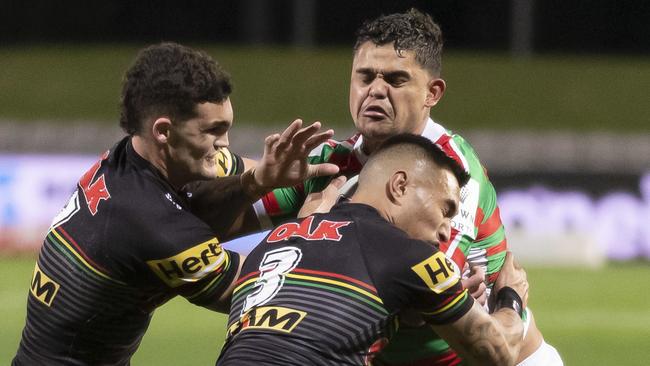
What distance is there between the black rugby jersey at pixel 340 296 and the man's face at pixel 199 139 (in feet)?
2.63

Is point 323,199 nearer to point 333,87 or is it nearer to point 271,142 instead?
point 271,142

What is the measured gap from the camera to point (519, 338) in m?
4.84

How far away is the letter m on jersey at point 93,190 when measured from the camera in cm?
499

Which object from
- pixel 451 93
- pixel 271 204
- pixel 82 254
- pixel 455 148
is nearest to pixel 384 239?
pixel 455 148

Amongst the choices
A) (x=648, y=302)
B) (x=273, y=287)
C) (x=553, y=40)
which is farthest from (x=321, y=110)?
(x=273, y=287)

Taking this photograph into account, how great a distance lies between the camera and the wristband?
509 cm

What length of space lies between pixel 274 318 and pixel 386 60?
1479 millimetres

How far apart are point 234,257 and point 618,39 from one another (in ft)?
49.7

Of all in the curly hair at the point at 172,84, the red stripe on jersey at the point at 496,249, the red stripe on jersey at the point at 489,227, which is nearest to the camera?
the curly hair at the point at 172,84

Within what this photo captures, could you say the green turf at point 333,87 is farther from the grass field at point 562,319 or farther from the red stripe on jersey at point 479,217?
the red stripe on jersey at point 479,217

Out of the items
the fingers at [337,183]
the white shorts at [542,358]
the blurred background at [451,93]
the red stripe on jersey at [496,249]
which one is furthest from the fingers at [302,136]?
the blurred background at [451,93]

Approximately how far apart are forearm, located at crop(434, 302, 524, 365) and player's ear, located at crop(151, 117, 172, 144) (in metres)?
1.35

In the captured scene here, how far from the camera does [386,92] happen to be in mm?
5305

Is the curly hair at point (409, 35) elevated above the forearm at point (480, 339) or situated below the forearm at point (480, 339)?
above
